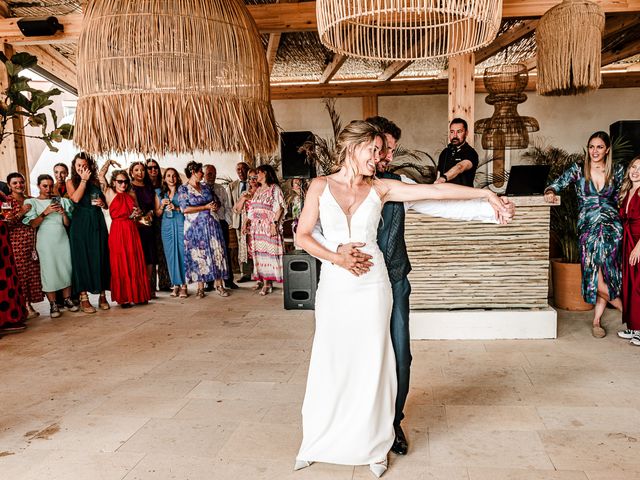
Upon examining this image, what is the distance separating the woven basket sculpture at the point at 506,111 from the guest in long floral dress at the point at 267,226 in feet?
8.63

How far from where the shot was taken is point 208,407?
3.15m

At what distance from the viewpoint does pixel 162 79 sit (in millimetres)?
1286

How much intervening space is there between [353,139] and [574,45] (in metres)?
2.16

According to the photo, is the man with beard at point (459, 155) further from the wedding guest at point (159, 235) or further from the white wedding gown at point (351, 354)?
the wedding guest at point (159, 235)

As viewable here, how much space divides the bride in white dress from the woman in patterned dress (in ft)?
12.8

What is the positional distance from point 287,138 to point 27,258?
2979mm

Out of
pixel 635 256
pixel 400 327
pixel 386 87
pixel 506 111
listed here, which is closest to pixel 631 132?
pixel 506 111

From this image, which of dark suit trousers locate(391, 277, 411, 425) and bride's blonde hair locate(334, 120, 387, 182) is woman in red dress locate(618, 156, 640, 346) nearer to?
dark suit trousers locate(391, 277, 411, 425)

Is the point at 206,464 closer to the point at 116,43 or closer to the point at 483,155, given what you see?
the point at 116,43

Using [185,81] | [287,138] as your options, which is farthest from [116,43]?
[287,138]

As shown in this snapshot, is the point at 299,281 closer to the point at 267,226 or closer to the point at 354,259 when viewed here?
the point at 267,226

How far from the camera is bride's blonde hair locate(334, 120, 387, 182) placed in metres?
2.23

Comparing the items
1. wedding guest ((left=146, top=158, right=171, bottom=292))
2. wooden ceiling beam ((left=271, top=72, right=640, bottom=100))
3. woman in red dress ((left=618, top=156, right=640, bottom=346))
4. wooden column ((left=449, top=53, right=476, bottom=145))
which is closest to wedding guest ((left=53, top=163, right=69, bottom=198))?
wedding guest ((left=146, top=158, right=171, bottom=292))

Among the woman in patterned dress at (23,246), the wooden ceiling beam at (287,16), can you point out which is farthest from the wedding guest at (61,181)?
the wooden ceiling beam at (287,16)
